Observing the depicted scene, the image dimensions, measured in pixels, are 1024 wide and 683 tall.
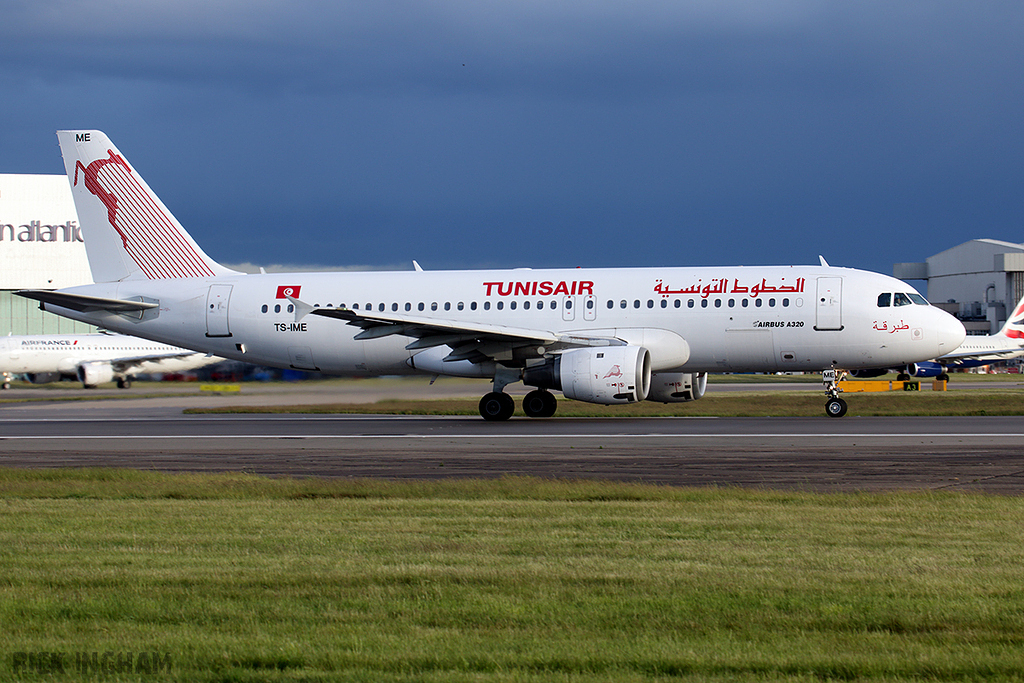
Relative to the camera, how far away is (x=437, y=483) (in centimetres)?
1297

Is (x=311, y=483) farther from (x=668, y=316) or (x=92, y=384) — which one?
(x=92, y=384)

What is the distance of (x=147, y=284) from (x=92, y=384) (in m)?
35.4

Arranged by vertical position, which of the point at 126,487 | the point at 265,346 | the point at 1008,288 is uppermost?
the point at 1008,288

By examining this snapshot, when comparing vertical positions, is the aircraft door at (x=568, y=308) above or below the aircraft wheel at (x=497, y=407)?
above

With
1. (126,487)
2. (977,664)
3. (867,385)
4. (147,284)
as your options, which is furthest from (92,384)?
(977,664)

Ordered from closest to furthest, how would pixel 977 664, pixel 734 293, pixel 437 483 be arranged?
pixel 977 664, pixel 437 483, pixel 734 293

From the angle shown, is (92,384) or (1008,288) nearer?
(92,384)

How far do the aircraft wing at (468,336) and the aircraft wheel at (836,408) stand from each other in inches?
229

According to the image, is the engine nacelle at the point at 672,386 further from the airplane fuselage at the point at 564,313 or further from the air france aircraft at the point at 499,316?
the airplane fuselage at the point at 564,313

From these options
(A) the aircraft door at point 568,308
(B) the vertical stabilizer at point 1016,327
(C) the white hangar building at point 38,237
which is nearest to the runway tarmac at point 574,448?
(A) the aircraft door at point 568,308

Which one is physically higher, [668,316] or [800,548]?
[668,316]

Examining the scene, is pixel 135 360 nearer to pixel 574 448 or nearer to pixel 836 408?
pixel 836 408

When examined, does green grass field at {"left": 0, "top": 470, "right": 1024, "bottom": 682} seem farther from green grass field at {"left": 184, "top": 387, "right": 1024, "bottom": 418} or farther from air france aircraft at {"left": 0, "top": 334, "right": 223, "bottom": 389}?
air france aircraft at {"left": 0, "top": 334, "right": 223, "bottom": 389}

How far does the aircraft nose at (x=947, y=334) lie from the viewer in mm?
25141
